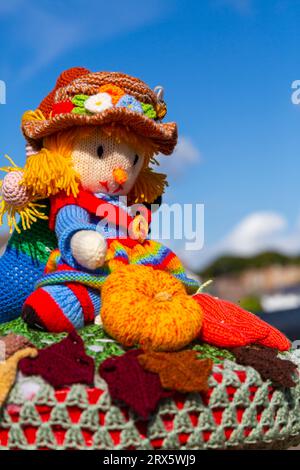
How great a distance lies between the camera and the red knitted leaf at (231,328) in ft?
3.83

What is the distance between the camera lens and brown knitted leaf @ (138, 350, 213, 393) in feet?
3.24

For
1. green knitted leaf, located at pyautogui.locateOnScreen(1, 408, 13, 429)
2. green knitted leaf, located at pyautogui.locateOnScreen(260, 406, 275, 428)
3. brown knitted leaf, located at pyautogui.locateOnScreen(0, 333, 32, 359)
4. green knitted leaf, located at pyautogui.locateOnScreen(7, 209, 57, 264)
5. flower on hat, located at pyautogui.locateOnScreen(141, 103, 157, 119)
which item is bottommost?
green knitted leaf, located at pyautogui.locateOnScreen(1, 408, 13, 429)

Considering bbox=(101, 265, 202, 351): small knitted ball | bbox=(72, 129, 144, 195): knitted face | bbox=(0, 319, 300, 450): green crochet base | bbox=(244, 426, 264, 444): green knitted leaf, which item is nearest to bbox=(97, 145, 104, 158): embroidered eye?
bbox=(72, 129, 144, 195): knitted face

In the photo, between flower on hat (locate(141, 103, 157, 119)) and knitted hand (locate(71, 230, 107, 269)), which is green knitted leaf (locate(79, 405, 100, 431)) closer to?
knitted hand (locate(71, 230, 107, 269))

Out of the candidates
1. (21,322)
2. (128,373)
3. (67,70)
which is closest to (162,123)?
(67,70)

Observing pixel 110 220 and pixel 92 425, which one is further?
pixel 110 220

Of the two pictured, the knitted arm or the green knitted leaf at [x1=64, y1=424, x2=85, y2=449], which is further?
the knitted arm

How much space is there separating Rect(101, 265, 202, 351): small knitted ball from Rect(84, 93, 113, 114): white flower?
299mm

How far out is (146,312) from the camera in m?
1.07

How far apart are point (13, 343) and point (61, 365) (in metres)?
0.11

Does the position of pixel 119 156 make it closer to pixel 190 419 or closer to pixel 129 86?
pixel 129 86

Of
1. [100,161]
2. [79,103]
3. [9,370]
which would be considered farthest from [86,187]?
[9,370]

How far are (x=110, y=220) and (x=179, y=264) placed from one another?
178mm

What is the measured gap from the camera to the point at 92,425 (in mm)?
979
